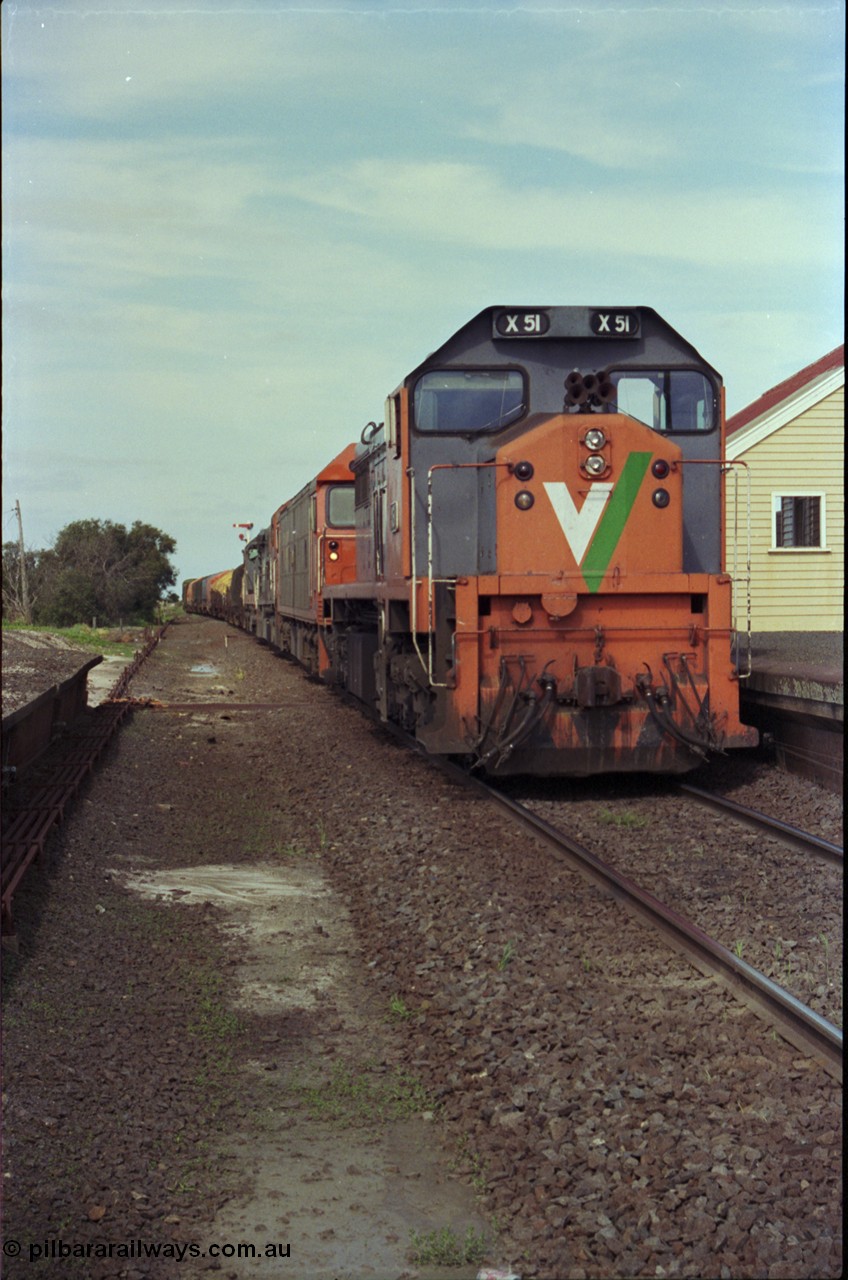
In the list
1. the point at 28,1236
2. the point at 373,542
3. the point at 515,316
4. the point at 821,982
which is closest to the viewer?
the point at 28,1236

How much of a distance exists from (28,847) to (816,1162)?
15.9 feet

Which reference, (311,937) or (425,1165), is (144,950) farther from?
(425,1165)

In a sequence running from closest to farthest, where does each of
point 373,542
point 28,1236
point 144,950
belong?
point 28,1236, point 144,950, point 373,542

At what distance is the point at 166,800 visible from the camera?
991 centimetres

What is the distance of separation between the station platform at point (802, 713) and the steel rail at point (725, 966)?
2674 mm

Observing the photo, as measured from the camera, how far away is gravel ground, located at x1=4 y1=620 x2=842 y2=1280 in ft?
10.6

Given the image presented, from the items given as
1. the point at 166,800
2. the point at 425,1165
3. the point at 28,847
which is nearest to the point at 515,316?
the point at 166,800

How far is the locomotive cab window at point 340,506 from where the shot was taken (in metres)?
17.6

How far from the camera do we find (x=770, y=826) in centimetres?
775

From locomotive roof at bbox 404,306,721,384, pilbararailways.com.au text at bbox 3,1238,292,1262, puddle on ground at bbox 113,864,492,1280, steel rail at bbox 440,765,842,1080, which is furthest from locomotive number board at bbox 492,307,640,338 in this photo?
pilbararailways.com.au text at bbox 3,1238,292,1262

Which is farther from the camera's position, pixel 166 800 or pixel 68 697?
pixel 68 697

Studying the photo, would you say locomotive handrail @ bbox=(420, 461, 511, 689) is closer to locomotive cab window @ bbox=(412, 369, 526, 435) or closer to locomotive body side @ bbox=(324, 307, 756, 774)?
locomotive body side @ bbox=(324, 307, 756, 774)

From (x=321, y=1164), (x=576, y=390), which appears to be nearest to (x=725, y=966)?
(x=321, y=1164)

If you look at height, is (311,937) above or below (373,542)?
below
